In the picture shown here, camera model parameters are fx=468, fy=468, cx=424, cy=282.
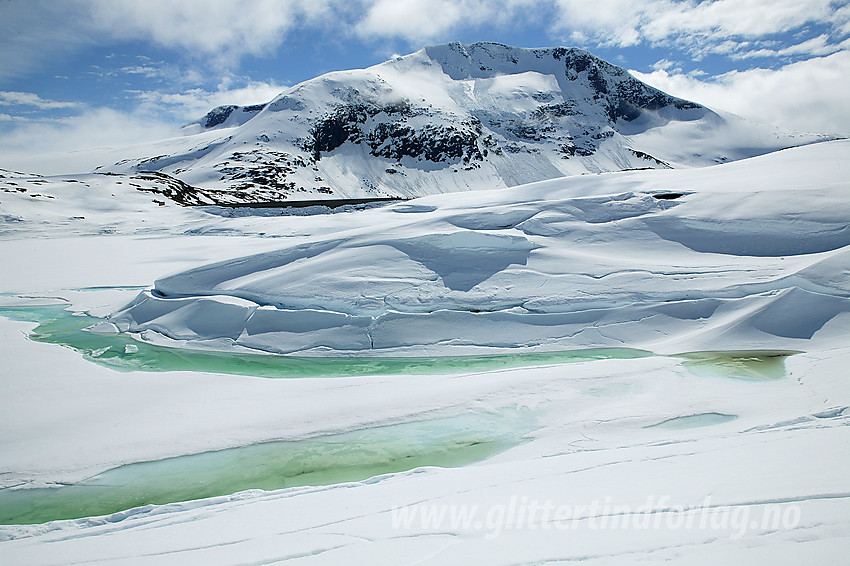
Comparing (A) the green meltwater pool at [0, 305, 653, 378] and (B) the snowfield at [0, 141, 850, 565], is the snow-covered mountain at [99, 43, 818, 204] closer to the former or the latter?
(B) the snowfield at [0, 141, 850, 565]

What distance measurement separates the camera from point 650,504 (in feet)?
8.29

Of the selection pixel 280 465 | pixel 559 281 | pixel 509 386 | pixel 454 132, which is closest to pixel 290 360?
pixel 280 465

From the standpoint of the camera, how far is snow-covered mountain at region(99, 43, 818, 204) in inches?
3196

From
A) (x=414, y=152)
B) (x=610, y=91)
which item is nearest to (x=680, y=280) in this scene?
(x=414, y=152)

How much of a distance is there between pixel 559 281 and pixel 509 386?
3279 millimetres

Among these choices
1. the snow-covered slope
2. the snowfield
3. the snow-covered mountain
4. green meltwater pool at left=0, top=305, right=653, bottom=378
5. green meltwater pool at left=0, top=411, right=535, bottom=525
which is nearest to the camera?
the snowfield

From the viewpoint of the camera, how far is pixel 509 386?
571 centimetres

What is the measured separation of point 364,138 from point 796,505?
10066 centimetres

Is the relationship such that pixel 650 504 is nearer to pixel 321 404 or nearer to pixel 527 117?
pixel 321 404

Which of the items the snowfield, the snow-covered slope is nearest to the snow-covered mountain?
the snow-covered slope

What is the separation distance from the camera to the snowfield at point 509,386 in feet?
8.20

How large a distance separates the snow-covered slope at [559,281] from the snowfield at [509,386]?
5 cm

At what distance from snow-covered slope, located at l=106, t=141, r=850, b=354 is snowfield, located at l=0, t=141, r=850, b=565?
5cm

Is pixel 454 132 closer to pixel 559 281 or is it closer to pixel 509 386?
pixel 559 281
